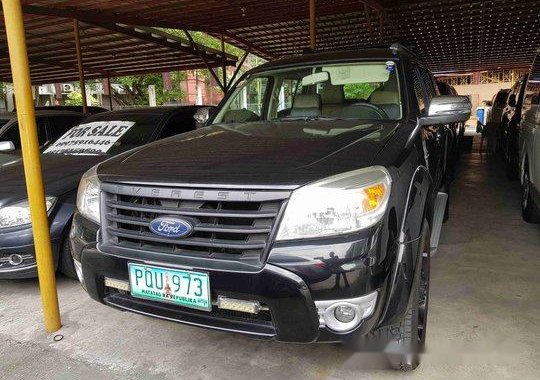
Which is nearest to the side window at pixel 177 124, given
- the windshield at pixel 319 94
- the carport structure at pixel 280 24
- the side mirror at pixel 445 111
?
the windshield at pixel 319 94

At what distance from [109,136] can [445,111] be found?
3.08m

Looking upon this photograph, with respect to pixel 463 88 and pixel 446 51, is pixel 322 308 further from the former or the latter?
pixel 463 88

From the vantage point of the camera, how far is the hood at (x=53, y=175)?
327 cm

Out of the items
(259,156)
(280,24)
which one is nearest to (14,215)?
(259,156)

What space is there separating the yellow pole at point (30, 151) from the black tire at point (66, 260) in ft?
1.80

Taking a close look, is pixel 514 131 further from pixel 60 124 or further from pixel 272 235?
pixel 60 124

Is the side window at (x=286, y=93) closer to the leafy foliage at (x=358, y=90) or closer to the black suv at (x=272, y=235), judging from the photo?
the leafy foliage at (x=358, y=90)

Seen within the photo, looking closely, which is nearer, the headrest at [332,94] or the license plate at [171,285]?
the license plate at [171,285]

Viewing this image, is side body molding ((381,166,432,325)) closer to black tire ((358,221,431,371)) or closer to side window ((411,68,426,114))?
black tire ((358,221,431,371))

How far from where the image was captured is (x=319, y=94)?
127 inches

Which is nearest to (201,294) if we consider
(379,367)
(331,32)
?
(379,367)

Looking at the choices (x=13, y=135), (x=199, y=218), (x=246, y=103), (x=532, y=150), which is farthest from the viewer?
(x=13, y=135)

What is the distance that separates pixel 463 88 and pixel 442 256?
91.9 ft

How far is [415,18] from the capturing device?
31.8 feet
